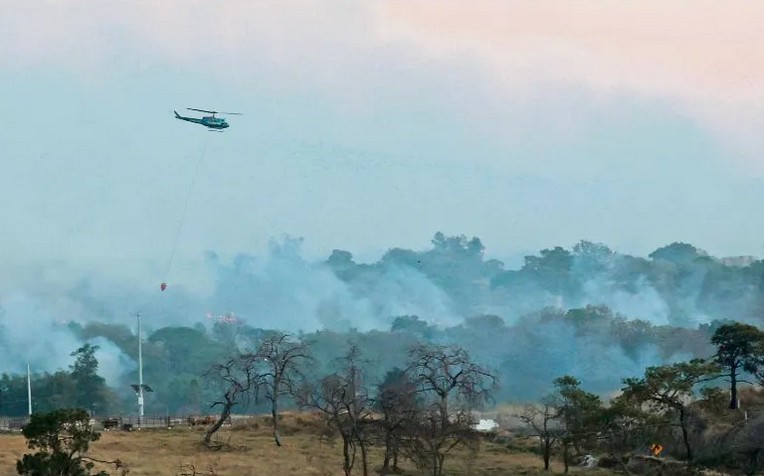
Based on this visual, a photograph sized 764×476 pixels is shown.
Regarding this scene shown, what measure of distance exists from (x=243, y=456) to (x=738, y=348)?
37.0 meters

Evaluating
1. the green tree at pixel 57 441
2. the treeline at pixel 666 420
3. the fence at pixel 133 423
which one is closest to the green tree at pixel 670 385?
the treeline at pixel 666 420

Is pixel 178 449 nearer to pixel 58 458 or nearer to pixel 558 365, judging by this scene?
pixel 58 458

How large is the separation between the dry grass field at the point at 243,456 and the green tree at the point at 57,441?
479 inches

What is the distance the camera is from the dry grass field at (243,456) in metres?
76.3

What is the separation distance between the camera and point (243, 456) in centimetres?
8288

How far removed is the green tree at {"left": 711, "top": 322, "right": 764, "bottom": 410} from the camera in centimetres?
8981

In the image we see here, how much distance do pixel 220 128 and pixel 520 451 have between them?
43360 millimetres

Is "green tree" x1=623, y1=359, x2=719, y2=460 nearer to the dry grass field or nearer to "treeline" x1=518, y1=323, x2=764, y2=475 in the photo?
"treeline" x1=518, y1=323, x2=764, y2=475

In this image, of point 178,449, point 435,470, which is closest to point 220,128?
point 178,449

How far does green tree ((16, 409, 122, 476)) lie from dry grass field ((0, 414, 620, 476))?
12158 mm

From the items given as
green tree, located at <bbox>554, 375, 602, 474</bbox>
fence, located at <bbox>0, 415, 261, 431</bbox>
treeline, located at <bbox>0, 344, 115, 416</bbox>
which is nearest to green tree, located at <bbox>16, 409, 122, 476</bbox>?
green tree, located at <bbox>554, 375, 602, 474</bbox>

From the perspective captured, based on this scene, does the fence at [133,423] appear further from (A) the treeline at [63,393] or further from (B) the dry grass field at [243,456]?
(A) the treeline at [63,393]

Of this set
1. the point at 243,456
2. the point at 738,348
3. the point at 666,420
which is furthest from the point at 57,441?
the point at 738,348

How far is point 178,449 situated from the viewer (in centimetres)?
8488
